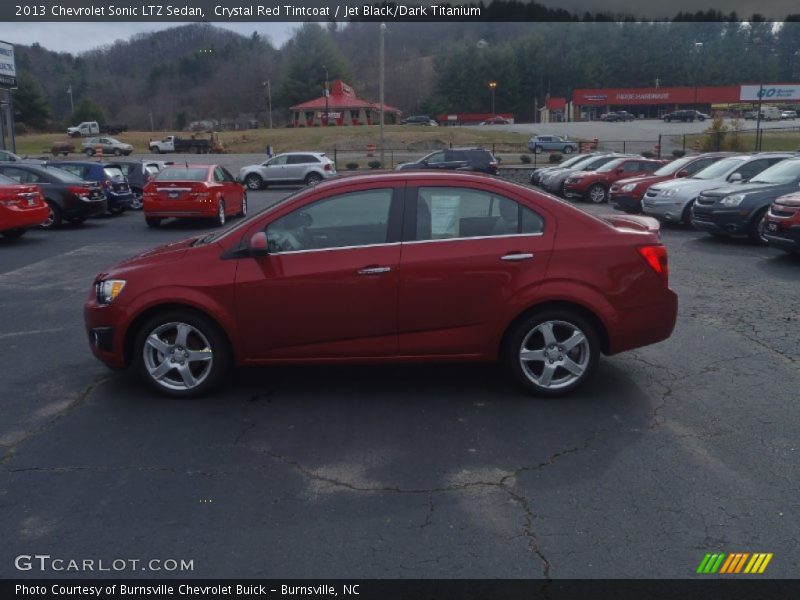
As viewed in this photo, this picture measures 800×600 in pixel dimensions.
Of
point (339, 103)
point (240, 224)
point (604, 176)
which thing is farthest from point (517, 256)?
point (339, 103)

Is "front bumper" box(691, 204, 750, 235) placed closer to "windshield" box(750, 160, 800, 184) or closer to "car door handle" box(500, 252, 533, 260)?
"windshield" box(750, 160, 800, 184)

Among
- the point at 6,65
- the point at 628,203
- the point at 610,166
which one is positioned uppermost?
the point at 6,65

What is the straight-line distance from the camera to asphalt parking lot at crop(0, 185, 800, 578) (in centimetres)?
370

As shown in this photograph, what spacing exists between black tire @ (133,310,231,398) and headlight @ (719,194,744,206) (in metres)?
11.2

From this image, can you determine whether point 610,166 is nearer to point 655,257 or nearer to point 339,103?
point 655,257

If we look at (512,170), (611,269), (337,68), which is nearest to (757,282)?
(611,269)

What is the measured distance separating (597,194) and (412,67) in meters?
114

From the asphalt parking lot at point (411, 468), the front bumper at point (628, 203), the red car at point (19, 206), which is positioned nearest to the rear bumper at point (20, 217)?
the red car at point (19, 206)

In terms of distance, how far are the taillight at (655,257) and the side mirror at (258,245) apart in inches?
113

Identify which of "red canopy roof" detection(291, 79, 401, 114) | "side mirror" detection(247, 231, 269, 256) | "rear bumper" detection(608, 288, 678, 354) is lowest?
"rear bumper" detection(608, 288, 678, 354)

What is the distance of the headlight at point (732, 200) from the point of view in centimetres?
1380

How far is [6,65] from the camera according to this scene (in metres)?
43.9

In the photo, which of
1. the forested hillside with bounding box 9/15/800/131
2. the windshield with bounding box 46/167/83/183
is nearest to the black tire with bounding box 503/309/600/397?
the windshield with bounding box 46/167/83/183
